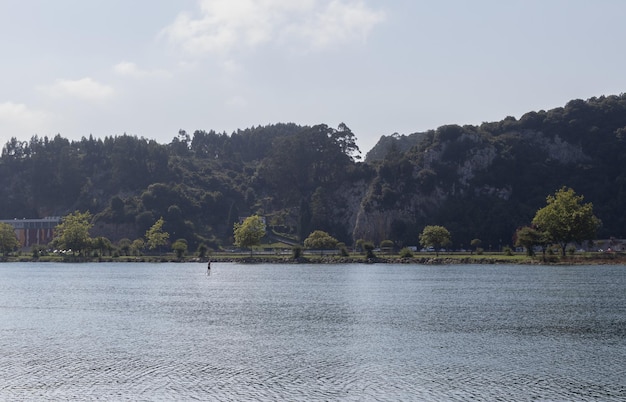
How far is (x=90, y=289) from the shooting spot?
9181 centimetres

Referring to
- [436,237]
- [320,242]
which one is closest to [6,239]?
[320,242]

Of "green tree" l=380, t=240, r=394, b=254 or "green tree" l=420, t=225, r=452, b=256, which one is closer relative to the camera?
"green tree" l=420, t=225, r=452, b=256

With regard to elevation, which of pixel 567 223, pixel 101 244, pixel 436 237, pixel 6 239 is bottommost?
pixel 436 237

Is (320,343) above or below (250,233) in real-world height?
below

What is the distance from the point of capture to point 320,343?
4788 centimetres

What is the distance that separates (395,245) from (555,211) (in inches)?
2346

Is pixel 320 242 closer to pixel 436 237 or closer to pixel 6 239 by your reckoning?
pixel 436 237

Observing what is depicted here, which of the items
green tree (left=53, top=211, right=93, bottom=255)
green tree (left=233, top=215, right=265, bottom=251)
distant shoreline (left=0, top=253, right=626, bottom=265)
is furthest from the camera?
green tree (left=53, top=211, right=93, bottom=255)

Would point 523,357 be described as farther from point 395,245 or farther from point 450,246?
point 395,245

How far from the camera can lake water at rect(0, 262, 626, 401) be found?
3525 centimetres

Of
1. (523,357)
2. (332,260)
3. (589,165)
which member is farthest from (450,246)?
(523,357)

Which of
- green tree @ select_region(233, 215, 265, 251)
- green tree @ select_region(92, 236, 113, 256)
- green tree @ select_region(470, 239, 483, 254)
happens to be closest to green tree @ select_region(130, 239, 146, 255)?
A: green tree @ select_region(92, 236, 113, 256)

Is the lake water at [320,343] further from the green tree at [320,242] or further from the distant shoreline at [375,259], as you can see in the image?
the green tree at [320,242]

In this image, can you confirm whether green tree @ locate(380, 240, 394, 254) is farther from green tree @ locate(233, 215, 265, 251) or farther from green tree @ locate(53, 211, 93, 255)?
green tree @ locate(53, 211, 93, 255)
